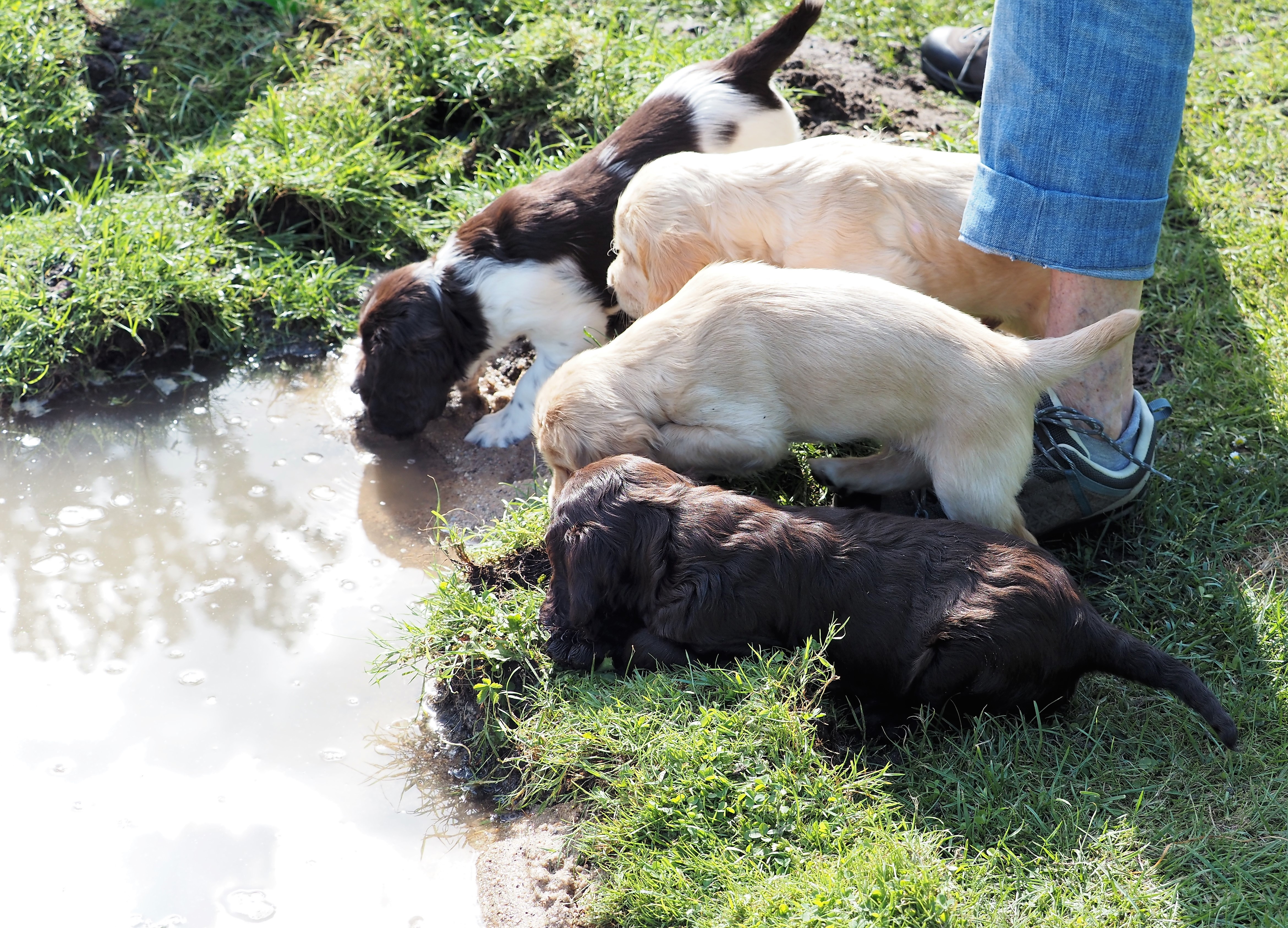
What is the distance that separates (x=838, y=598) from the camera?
271cm

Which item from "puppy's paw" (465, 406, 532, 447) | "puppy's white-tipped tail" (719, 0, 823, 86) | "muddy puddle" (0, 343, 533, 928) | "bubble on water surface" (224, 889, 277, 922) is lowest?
"bubble on water surface" (224, 889, 277, 922)

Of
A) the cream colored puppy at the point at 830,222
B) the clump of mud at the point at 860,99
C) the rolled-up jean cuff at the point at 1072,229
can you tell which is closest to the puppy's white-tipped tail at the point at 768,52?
the clump of mud at the point at 860,99

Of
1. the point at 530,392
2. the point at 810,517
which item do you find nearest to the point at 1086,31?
the point at 810,517

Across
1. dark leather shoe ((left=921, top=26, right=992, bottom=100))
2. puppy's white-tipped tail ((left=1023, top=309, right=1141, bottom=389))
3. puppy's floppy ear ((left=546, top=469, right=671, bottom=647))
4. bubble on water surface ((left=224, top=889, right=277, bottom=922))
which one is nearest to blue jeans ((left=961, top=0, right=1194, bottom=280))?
puppy's white-tipped tail ((left=1023, top=309, right=1141, bottom=389))

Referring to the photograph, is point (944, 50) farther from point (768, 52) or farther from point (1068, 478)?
point (1068, 478)

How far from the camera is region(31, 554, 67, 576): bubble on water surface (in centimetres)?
368

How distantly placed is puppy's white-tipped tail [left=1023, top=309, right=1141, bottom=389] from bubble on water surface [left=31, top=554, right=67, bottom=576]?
3.08 m

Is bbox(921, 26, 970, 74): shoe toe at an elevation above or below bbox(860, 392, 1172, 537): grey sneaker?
above

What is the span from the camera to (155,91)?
5.47m

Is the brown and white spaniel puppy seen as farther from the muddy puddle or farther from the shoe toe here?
the shoe toe

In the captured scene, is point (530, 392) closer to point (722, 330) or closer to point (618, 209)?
point (618, 209)

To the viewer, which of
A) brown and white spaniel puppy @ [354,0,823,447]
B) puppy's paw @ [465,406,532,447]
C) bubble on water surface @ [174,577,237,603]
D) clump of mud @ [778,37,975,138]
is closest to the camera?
bubble on water surface @ [174,577,237,603]

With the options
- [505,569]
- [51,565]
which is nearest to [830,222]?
[505,569]

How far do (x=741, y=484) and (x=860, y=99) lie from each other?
2.42 m
